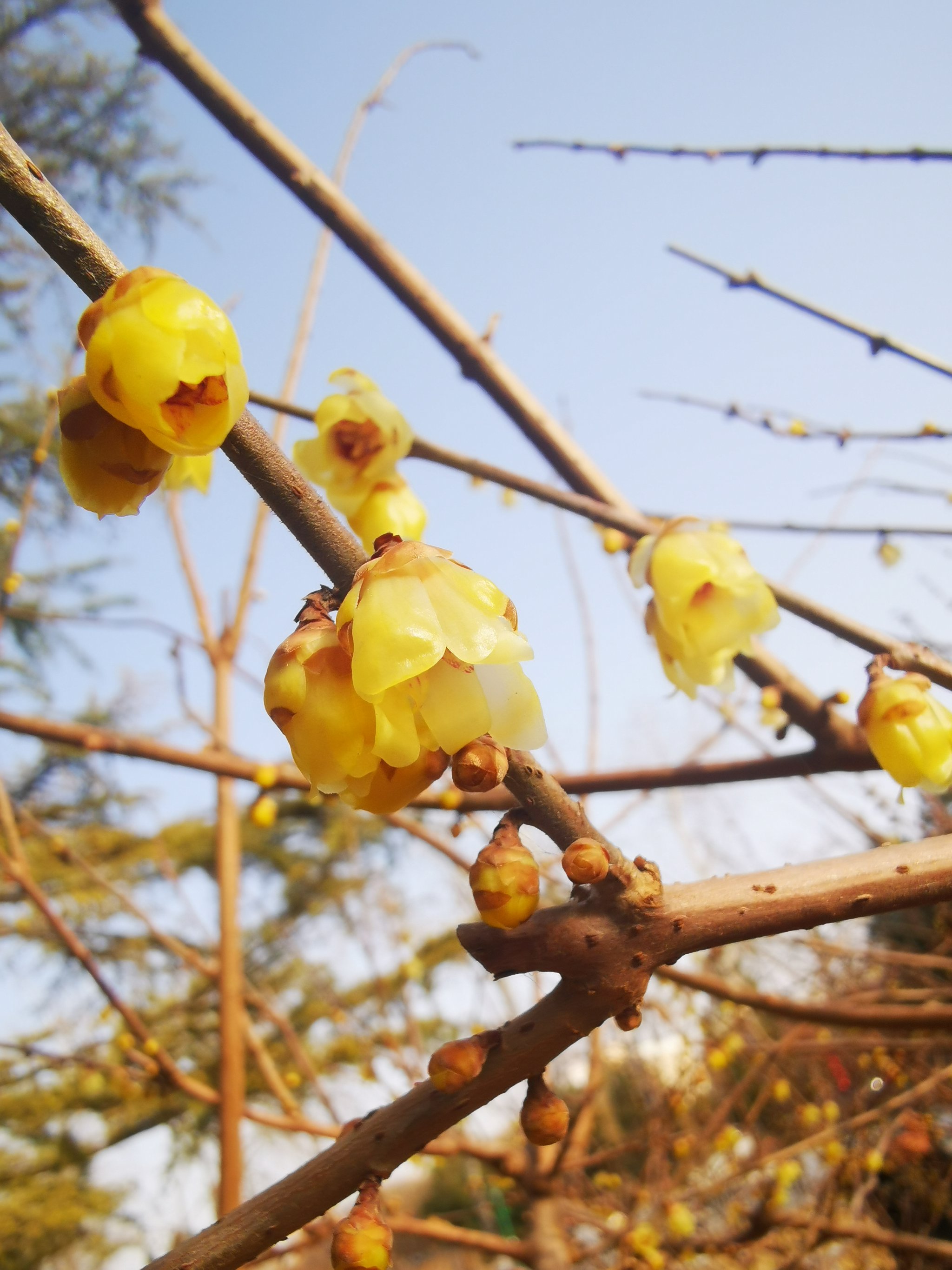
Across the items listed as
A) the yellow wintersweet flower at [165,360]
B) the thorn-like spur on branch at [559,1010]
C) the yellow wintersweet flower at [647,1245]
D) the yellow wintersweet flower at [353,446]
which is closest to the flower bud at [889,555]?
the yellow wintersweet flower at [353,446]

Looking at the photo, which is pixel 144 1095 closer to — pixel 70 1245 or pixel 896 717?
pixel 896 717

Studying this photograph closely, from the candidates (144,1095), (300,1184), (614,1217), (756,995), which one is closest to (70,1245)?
(614,1217)

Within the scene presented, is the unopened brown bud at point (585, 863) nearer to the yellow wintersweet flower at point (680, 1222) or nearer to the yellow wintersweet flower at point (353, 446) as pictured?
the yellow wintersweet flower at point (353, 446)

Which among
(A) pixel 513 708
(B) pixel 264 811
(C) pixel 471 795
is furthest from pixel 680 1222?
(A) pixel 513 708

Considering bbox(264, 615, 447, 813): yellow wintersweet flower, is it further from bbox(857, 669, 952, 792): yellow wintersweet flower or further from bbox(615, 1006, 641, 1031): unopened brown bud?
bbox(857, 669, 952, 792): yellow wintersweet flower

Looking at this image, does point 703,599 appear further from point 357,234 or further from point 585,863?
point 357,234
